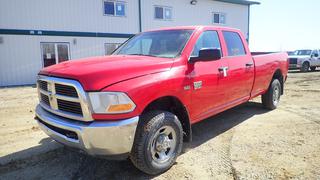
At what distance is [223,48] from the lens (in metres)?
5.15

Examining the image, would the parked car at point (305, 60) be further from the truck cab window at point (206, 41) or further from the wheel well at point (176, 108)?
the wheel well at point (176, 108)

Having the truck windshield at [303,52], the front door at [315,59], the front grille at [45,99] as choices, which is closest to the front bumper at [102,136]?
the front grille at [45,99]

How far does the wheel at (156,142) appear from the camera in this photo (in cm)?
342

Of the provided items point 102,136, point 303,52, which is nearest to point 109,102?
point 102,136

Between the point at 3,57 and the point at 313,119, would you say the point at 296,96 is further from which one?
the point at 3,57

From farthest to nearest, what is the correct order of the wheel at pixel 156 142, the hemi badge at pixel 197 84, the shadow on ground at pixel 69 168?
the hemi badge at pixel 197 84
the shadow on ground at pixel 69 168
the wheel at pixel 156 142

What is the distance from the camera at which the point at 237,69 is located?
5.30m

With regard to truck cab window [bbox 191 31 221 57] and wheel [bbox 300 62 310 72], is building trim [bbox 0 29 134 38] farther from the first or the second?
wheel [bbox 300 62 310 72]

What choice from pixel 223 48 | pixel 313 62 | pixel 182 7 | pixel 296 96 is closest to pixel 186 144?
pixel 223 48

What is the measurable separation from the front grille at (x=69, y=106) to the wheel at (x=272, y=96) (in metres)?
5.22

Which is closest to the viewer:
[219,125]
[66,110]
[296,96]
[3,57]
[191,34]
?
[66,110]

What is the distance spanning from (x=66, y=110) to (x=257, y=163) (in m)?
2.68

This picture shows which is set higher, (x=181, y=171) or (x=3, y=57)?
(x=3, y=57)

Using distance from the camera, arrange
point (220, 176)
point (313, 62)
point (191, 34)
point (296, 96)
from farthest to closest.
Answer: point (313, 62) → point (296, 96) → point (191, 34) → point (220, 176)
